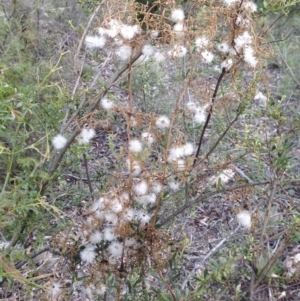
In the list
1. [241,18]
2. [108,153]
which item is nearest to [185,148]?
[241,18]

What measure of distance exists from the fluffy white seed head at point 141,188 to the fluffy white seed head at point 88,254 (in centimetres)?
29

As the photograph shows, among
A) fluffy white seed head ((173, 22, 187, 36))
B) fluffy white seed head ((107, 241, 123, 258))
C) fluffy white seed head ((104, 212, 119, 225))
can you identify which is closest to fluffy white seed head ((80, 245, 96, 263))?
fluffy white seed head ((107, 241, 123, 258))

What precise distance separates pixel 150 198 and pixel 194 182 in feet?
0.76

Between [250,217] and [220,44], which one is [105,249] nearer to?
[250,217]

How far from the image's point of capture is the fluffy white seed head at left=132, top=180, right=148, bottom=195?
1.78 meters

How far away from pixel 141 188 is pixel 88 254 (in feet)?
1.10

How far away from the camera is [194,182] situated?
1967mm

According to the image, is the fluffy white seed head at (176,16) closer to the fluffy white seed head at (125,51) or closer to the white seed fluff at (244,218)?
the fluffy white seed head at (125,51)

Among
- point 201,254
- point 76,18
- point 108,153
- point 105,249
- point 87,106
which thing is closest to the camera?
point 105,249

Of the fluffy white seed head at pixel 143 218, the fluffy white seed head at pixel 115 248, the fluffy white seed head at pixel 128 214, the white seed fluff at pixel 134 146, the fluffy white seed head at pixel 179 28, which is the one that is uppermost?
the fluffy white seed head at pixel 179 28

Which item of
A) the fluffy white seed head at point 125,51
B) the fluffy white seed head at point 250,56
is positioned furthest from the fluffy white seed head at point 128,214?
the fluffy white seed head at point 250,56

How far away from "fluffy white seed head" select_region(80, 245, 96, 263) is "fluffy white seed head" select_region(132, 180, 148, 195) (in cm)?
29

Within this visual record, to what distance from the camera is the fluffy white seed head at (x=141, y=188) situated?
5.84 feet

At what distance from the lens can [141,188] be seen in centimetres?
179
